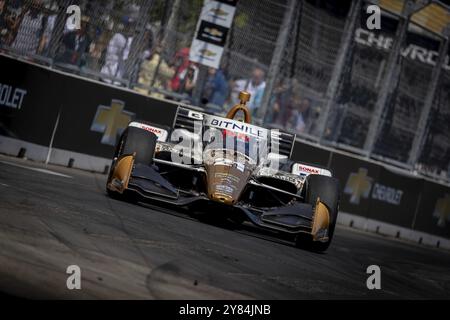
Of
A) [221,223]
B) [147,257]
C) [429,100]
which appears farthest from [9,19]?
[429,100]

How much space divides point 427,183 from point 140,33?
8753 mm

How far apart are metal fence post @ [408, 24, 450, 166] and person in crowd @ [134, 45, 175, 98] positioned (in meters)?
7.11

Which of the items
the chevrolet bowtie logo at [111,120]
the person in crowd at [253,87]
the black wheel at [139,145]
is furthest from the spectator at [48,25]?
the black wheel at [139,145]

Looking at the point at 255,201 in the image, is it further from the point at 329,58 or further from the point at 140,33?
the point at 329,58

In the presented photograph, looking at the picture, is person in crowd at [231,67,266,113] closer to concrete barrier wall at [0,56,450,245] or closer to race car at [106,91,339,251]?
concrete barrier wall at [0,56,450,245]

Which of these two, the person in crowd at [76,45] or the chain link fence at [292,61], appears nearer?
the person in crowd at [76,45]

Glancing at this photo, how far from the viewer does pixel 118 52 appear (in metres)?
15.9

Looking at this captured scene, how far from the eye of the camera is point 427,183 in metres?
21.5

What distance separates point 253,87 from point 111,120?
118 inches

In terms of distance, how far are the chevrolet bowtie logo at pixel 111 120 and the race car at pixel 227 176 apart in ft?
10.7

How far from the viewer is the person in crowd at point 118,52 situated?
51.6 feet

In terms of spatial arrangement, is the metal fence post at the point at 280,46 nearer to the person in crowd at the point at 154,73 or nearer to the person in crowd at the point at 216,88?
the person in crowd at the point at 216,88

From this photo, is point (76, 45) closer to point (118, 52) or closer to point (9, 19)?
point (118, 52)
